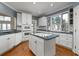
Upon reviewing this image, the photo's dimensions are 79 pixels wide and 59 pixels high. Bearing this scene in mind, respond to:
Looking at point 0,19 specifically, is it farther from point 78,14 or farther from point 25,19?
point 78,14

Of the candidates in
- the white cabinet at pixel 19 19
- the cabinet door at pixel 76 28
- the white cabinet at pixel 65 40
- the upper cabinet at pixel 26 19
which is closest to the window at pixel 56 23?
the white cabinet at pixel 65 40

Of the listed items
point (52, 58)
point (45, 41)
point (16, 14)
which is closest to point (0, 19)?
point (16, 14)

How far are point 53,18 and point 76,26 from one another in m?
2.83

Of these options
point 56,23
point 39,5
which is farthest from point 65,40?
point 39,5

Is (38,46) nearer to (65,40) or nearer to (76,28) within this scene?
(76,28)

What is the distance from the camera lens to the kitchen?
246cm

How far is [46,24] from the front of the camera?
6164mm

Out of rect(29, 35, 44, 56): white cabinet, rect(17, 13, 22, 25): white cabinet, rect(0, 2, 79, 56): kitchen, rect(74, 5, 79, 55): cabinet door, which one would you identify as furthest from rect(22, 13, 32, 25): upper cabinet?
rect(74, 5, 79, 55): cabinet door

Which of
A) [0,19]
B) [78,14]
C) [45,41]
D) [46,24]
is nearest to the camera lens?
[45,41]

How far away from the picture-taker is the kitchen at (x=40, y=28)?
8.06ft

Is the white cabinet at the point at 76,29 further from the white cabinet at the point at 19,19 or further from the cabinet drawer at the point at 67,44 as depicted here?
the white cabinet at the point at 19,19

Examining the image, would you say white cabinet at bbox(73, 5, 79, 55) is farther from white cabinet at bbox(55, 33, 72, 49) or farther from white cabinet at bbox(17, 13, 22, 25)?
white cabinet at bbox(17, 13, 22, 25)

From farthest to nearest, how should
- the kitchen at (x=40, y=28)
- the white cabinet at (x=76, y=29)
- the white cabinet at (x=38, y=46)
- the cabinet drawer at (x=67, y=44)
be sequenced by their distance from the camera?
1. the cabinet drawer at (x=67, y=44)
2. the white cabinet at (x=76, y=29)
3. the kitchen at (x=40, y=28)
4. the white cabinet at (x=38, y=46)

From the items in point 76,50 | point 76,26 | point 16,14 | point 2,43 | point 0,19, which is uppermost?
point 16,14
